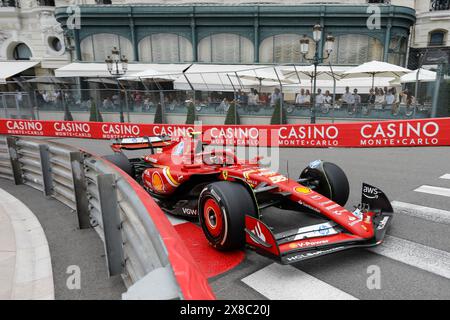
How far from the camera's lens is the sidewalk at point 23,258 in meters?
3.24

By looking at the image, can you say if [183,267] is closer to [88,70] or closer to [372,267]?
→ [372,267]

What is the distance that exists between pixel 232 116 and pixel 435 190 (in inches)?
416

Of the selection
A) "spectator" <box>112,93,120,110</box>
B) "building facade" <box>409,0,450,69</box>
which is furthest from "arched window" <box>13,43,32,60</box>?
"building facade" <box>409,0,450,69</box>

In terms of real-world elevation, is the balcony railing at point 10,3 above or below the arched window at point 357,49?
above

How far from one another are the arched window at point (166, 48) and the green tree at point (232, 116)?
36.4 feet

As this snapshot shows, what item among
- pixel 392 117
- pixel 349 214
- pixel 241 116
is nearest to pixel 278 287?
pixel 349 214

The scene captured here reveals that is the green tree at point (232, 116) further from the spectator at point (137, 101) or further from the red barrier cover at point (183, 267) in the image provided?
the red barrier cover at point (183, 267)

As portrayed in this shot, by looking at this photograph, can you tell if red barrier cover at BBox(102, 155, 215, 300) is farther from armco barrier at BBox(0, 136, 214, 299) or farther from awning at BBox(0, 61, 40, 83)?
awning at BBox(0, 61, 40, 83)

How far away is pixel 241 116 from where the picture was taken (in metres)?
16.0

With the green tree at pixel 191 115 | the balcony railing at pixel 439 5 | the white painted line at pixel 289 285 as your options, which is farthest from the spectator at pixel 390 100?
the balcony railing at pixel 439 5

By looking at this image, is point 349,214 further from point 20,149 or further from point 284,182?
point 20,149

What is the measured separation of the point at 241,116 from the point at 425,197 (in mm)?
10905
